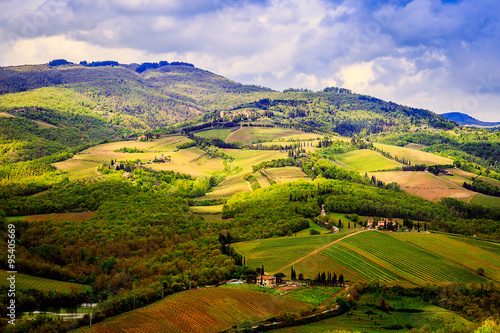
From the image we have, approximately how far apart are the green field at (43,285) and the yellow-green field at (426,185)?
309 ft

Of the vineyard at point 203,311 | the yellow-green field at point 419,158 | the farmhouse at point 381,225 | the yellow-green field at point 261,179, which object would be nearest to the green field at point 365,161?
the yellow-green field at point 419,158

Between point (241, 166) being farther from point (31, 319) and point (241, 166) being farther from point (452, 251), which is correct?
point (31, 319)

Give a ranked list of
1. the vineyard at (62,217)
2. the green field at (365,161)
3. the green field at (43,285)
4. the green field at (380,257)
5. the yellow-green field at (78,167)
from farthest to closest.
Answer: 1. the green field at (365,161)
2. the yellow-green field at (78,167)
3. the vineyard at (62,217)
4. the green field at (380,257)
5. the green field at (43,285)

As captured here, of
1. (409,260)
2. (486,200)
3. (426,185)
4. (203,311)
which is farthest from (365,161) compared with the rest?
(203,311)

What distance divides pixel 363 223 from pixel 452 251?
19.9 meters

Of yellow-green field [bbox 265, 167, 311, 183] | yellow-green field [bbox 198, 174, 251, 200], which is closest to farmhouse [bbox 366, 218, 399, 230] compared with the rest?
yellow-green field [bbox 265, 167, 311, 183]

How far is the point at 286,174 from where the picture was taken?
422 feet

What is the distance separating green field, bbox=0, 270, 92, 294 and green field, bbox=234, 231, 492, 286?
2441cm

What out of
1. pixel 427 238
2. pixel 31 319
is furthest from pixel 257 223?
pixel 31 319

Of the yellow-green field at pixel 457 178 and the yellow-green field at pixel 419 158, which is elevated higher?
the yellow-green field at pixel 419 158

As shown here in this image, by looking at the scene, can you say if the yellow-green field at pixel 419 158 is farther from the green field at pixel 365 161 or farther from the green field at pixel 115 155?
the green field at pixel 115 155

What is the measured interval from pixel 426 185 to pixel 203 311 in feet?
332

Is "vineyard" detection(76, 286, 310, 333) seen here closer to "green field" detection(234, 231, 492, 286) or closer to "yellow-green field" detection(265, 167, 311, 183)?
"green field" detection(234, 231, 492, 286)

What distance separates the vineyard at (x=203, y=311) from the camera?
129 feet
